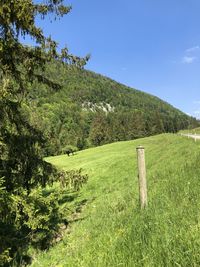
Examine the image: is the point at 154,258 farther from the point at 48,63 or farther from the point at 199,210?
the point at 48,63

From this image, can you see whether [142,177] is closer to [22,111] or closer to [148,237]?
[148,237]

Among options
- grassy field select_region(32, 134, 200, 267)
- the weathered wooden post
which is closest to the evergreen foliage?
grassy field select_region(32, 134, 200, 267)

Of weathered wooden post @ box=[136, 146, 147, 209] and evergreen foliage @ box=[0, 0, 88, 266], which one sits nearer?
weathered wooden post @ box=[136, 146, 147, 209]

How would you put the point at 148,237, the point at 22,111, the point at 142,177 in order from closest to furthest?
1. the point at 148,237
2. the point at 142,177
3. the point at 22,111

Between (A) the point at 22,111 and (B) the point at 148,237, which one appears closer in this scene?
(B) the point at 148,237

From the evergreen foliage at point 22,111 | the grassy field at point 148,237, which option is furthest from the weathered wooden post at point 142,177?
the evergreen foliage at point 22,111

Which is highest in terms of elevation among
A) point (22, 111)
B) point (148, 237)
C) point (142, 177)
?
point (22, 111)

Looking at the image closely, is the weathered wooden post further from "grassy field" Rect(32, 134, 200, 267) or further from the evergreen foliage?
the evergreen foliage

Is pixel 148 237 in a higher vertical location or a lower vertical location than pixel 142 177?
lower

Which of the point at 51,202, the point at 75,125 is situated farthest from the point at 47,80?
the point at 75,125

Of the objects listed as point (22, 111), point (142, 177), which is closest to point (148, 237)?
point (142, 177)

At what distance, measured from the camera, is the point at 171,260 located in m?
4.14

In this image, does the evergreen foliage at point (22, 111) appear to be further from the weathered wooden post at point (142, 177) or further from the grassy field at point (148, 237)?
the weathered wooden post at point (142, 177)

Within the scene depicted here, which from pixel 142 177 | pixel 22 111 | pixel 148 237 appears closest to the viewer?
pixel 148 237
